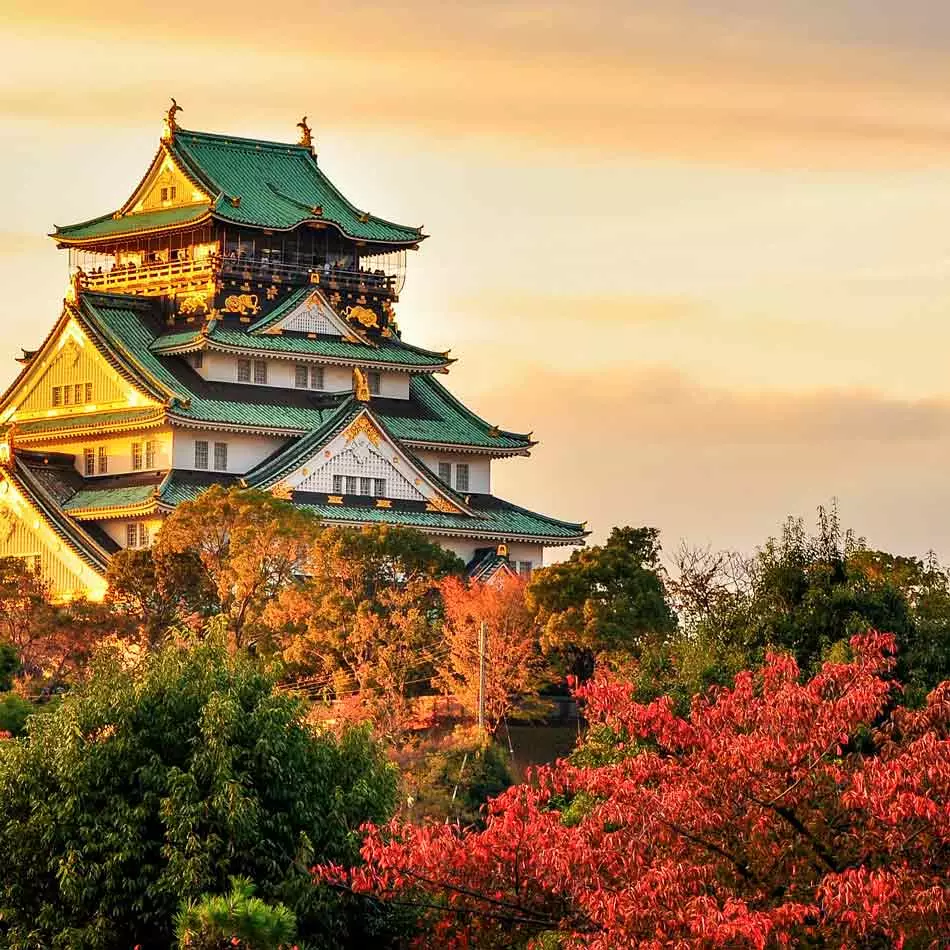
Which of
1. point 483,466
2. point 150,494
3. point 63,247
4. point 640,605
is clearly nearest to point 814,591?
point 640,605

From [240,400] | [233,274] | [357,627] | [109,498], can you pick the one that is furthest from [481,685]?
[233,274]

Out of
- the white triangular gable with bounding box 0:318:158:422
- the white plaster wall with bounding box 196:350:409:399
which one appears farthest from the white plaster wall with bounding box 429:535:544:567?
the white triangular gable with bounding box 0:318:158:422

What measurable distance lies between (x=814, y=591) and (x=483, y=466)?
46.9m

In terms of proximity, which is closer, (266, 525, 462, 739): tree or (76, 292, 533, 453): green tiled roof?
(266, 525, 462, 739): tree

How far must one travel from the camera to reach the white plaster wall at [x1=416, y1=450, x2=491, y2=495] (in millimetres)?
90938

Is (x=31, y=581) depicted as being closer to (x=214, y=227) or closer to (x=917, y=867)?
(x=214, y=227)

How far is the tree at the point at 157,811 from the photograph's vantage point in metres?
35.2

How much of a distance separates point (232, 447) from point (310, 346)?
5.10 metres

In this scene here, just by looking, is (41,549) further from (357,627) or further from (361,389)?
(357,627)

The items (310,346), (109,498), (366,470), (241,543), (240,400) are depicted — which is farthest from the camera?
(310,346)

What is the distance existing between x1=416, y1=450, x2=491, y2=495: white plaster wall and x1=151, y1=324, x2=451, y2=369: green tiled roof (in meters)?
3.12

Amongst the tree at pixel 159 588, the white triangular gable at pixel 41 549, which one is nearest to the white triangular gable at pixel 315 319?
the white triangular gable at pixel 41 549

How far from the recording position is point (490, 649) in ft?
228

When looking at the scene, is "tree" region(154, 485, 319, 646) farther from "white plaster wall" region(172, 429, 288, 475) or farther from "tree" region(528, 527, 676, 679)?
"white plaster wall" region(172, 429, 288, 475)
